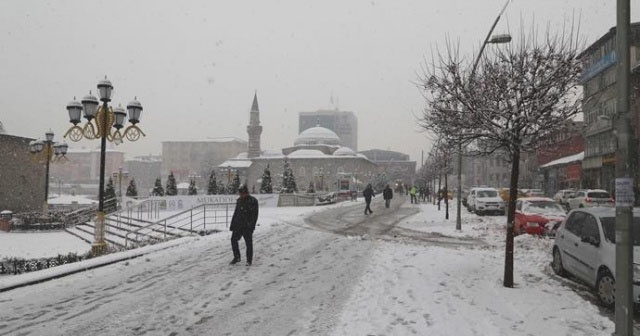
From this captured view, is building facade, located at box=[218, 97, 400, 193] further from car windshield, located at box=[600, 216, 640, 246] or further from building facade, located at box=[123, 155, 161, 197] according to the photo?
car windshield, located at box=[600, 216, 640, 246]

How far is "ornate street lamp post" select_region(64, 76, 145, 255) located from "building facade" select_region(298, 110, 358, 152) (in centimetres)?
15016

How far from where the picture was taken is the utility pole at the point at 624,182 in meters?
5.26

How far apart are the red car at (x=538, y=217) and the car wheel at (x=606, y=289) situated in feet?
26.8

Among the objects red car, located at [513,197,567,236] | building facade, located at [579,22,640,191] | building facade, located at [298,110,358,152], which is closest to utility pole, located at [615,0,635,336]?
red car, located at [513,197,567,236]

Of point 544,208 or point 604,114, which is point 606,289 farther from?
point 604,114

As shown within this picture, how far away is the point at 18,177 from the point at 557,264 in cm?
4459

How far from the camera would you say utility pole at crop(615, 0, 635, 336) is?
526 cm

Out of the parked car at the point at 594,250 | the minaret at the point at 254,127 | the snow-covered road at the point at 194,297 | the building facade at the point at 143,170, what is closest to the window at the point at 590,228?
the parked car at the point at 594,250

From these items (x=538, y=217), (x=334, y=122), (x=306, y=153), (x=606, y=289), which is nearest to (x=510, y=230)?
(x=606, y=289)

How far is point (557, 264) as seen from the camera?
9430 millimetres

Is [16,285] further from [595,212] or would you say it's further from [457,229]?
[457,229]

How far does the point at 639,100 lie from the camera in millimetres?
36000

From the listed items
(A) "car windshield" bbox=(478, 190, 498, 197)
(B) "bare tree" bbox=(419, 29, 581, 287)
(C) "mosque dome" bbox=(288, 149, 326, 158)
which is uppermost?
(C) "mosque dome" bbox=(288, 149, 326, 158)

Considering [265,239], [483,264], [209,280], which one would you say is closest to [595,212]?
[483,264]
